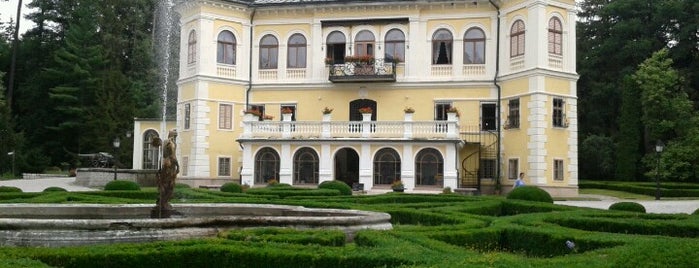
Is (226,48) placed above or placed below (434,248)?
above

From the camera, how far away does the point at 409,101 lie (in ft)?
122

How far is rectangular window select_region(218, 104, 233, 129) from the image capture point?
3775 centimetres

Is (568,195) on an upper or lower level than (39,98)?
lower

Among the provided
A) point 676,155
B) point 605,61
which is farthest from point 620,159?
point 605,61

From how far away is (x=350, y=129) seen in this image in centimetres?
3409

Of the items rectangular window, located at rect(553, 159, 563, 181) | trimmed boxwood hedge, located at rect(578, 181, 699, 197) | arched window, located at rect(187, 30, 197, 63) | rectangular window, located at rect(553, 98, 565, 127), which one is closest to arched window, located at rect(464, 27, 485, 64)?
rectangular window, located at rect(553, 98, 565, 127)

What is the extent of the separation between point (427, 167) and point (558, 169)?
6294mm

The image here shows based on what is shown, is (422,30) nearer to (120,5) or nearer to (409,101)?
(409,101)

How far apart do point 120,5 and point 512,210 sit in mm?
45312

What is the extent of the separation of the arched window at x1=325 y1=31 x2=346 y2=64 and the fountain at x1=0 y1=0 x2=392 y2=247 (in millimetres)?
22691

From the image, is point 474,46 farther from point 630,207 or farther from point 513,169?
point 630,207

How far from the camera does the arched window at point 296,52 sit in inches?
1519

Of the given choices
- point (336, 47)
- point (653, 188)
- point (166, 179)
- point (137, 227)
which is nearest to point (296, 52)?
point (336, 47)

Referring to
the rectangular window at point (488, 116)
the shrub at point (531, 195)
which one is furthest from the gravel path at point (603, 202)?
the rectangular window at point (488, 116)
